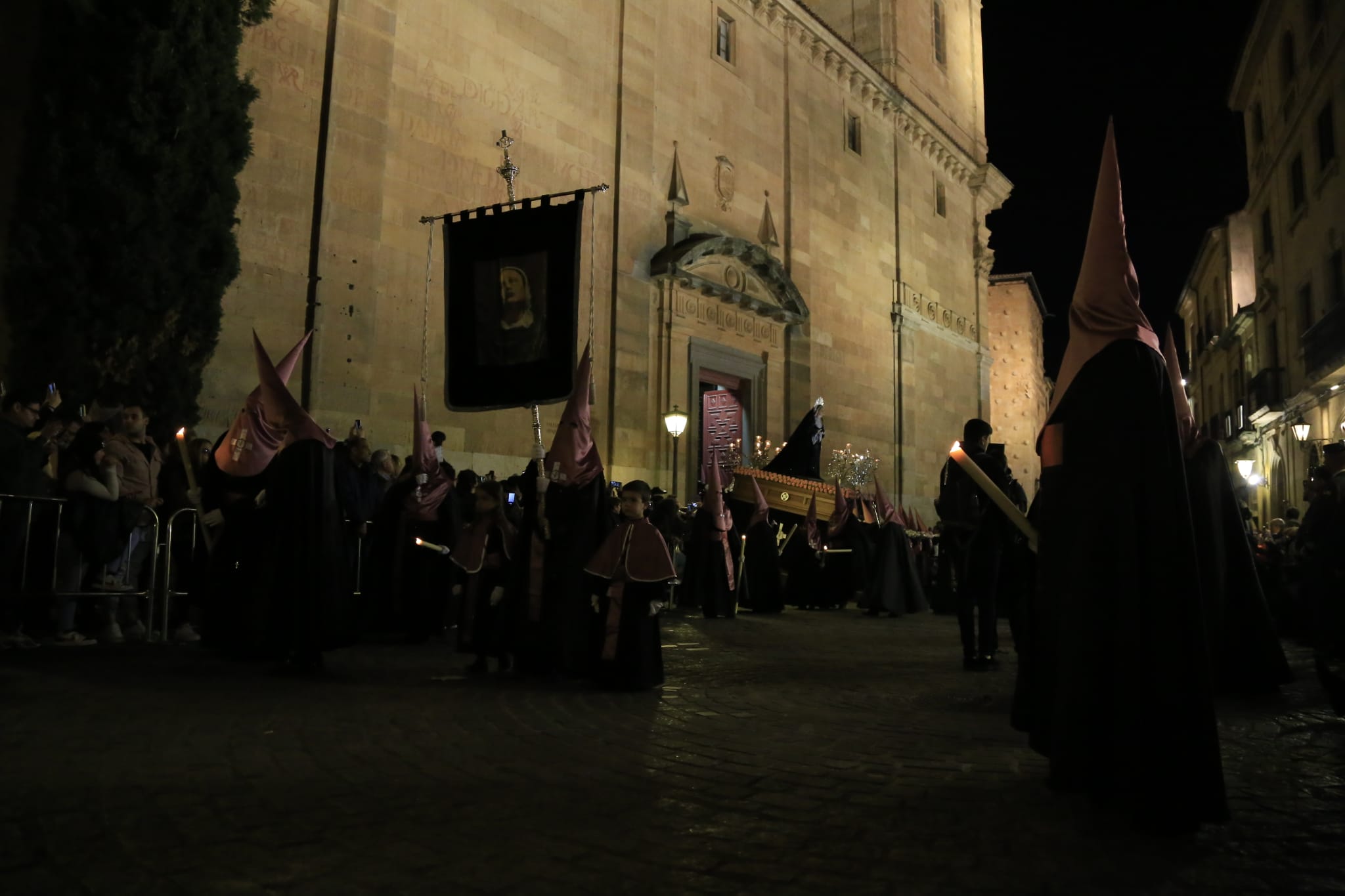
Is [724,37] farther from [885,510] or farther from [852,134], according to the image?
[885,510]

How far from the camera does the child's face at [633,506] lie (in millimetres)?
6820

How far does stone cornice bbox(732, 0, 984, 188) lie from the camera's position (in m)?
23.6

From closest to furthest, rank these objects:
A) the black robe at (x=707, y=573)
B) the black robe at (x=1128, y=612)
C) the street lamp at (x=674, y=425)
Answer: the black robe at (x=1128, y=612) < the black robe at (x=707, y=573) < the street lamp at (x=674, y=425)

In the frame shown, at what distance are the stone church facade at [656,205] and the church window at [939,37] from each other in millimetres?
107

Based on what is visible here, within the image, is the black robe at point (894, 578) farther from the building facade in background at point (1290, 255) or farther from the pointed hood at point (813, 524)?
the building facade in background at point (1290, 255)

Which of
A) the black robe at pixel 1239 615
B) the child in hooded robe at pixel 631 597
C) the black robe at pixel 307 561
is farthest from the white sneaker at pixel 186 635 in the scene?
the black robe at pixel 1239 615

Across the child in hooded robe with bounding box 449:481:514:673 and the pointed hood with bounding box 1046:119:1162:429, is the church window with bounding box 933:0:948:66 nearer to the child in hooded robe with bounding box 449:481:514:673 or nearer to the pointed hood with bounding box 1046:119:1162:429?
the child in hooded robe with bounding box 449:481:514:673

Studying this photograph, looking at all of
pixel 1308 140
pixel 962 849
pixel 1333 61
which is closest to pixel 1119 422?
pixel 962 849

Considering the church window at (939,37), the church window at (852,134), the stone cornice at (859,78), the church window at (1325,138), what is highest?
the church window at (939,37)

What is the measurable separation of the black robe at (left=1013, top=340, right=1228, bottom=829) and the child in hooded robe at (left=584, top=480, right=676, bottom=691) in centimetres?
331

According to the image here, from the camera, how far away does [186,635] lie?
8.74 metres

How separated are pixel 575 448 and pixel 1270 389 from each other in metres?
28.4

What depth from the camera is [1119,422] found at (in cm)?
354

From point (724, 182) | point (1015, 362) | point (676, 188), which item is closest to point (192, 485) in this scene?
point (676, 188)
